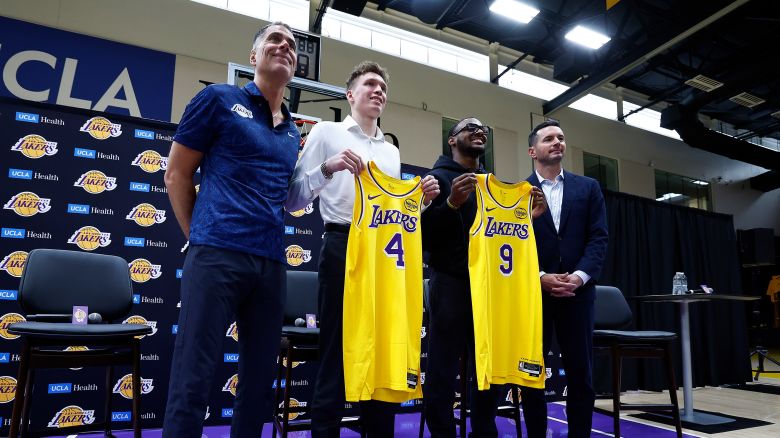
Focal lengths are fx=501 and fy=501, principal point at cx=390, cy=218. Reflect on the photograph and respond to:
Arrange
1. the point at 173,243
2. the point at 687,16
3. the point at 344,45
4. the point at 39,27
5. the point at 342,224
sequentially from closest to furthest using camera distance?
the point at 342,224
the point at 173,243
the point at 39,27
the point at 687,16
the point at 344,45

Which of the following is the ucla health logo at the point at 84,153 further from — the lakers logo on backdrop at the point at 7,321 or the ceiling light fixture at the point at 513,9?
the ceiling light fixture at the point at 513,9

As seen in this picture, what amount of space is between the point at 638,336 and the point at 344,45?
21.7ft

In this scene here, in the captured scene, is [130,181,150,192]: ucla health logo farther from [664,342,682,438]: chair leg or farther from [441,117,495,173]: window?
[441,117,495,173]: window

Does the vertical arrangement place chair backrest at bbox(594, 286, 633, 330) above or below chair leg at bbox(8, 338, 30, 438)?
above

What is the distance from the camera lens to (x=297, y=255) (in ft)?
13.1

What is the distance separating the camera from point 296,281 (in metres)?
3.47

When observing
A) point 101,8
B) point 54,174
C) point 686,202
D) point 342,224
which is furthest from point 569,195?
point 686,202

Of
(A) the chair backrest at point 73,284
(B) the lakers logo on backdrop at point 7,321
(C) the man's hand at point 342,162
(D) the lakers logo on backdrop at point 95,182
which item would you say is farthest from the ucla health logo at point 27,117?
(C) the man's hand at point 342,162

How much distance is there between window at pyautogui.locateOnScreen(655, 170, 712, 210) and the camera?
39.9 ft

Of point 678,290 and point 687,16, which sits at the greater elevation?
point 687,16

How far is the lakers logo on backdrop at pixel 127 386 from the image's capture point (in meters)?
3.32

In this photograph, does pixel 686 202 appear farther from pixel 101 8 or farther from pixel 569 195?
pixel 101 8

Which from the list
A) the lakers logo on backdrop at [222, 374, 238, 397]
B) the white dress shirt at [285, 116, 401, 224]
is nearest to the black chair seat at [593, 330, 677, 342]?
the white dress shirt at [285, 116, 401, 224]

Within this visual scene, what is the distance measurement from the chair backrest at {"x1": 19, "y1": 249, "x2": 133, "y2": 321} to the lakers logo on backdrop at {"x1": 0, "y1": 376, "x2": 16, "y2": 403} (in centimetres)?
72
